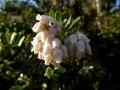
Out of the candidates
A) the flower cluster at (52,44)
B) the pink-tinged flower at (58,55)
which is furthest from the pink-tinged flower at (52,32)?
the pink-tinged flower at (58,55)

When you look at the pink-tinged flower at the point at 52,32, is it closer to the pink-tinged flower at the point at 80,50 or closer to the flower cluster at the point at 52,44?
the flower cluster at the point at 52,44

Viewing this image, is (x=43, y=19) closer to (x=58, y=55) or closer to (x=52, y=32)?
(x=52, y=32)

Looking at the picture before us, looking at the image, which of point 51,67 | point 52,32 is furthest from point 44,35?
point 51,67

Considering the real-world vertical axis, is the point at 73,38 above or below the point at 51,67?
above

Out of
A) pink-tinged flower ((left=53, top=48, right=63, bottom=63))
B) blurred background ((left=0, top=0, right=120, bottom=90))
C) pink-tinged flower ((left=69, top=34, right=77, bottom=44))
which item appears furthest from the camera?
blurred background ((left=0, top=0, right=120, bottom=90))

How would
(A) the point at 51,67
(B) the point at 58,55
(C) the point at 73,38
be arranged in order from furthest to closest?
(A) the point at 51,67 → (C) the point at 73,38 → (B) the point at 58,55

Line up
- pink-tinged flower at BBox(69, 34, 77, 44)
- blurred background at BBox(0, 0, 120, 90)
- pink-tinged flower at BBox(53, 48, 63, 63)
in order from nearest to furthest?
1. pink-tinged flower at BBox(53, 48, 63, 63)
2. pink-tinged flower at BBox(69, 34, 77, 44)
3. blurred background at BBox(0, 0, 120, 90)

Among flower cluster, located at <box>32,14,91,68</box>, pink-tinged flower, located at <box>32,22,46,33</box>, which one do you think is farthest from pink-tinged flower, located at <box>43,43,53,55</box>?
pink-tinged flower, located at <box>32,22,46,33</box>

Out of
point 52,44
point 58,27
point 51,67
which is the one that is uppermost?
point 58,27

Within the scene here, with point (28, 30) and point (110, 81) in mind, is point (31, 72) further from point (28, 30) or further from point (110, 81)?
point (110, 81)

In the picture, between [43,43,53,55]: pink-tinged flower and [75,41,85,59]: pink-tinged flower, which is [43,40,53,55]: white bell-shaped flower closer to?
[43,43,53,55]: pink-tinged flower
